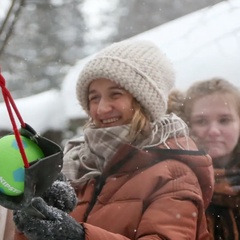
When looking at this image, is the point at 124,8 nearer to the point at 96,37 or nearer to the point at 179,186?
the point at 96,37

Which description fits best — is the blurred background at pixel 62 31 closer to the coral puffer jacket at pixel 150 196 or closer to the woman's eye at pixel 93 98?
the woman's eye at pixel 93 98

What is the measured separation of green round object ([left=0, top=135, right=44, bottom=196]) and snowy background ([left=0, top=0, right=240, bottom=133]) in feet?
5.31

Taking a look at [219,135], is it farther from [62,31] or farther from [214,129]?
[62,31]

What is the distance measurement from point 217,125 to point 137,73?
18.9 inches

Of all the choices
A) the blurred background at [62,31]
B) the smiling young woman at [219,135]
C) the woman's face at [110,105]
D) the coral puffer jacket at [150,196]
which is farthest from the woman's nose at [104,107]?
the blurred background at [62,31]

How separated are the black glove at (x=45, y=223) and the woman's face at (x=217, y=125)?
2.81 ft

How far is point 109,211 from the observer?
1.37 meters

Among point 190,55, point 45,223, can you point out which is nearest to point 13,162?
point 45,223

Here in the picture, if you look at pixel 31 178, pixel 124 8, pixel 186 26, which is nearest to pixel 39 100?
pixel 186 26

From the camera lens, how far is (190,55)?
3.11 meters

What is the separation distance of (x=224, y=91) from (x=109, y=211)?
30.7 inches

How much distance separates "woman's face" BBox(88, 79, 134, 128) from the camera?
1516 mm

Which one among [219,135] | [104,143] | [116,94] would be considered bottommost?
[219,135]

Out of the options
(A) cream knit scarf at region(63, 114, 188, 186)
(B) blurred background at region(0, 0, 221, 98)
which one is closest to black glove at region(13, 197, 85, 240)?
(A) cream knit scarf at region(63, 114, 188, 186)
